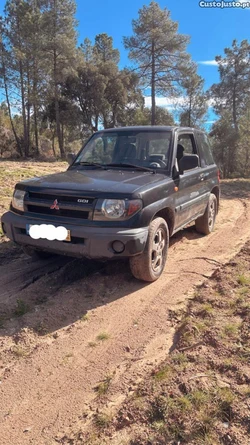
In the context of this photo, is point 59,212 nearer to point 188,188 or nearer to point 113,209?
point 113,209

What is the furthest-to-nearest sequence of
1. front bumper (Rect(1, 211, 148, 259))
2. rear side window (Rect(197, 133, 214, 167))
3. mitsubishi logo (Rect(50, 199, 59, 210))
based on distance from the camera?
rear side window (Rect(197, 133, 214, 167))
mitsubishi logo (Rect(50, 199, 59, 210))
front bumper (Rect(1, 211, 148, 259))

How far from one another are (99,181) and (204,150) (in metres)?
2.96

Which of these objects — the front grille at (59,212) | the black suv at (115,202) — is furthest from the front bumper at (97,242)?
the front grille at (59,212)

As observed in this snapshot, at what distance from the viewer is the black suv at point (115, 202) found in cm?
343

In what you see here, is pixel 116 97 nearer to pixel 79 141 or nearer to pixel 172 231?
pixel 79 141

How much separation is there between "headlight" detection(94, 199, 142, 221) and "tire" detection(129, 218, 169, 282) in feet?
1.33

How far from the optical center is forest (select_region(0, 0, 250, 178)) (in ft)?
77.3

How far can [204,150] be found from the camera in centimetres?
607

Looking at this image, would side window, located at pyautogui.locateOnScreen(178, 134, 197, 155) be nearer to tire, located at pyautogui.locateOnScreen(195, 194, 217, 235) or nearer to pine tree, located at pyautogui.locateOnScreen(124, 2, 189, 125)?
tire, located at pyautogui.locateOnScreen(195, 194, 217, 235)

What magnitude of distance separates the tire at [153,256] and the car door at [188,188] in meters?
0.58

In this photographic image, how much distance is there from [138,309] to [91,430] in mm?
1516

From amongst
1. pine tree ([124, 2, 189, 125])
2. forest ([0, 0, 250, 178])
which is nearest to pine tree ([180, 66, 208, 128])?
forest ([0, 0, 250, 178])

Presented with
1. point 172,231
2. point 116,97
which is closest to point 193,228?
point 172,231

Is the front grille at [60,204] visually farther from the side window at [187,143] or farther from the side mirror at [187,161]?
the side window at [187,143]
